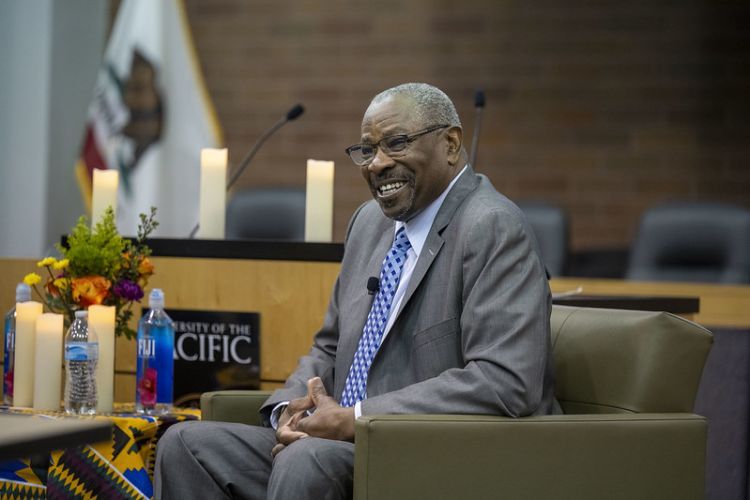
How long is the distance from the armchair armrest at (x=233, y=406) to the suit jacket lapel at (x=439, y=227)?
45 centimetres

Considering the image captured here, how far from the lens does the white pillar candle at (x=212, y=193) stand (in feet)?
10.7

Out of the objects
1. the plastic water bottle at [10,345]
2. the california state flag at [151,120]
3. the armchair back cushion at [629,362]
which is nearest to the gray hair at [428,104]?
the armchair back cushion at [629,362]

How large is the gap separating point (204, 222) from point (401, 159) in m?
1.08

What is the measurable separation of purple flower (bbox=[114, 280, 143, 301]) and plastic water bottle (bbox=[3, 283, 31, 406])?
0.28m

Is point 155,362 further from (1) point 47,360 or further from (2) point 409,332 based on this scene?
(2) point 409,332

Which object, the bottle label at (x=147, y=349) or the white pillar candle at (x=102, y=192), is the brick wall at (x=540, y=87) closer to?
the white pillar candle at (x=102, y=192)

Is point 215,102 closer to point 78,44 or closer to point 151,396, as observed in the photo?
point 78,44

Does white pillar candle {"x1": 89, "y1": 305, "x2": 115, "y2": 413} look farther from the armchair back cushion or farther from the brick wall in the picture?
the brick wall

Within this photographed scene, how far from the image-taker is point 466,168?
244 cm

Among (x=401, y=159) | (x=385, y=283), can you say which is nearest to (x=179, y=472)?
(x=385, y=283)

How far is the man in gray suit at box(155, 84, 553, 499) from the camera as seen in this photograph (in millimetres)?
2127

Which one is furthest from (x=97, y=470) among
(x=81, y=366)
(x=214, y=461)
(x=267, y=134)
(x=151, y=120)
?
(x=151, y=120)

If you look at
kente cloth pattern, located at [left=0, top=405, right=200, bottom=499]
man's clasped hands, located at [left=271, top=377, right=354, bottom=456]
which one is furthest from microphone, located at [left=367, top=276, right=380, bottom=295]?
kente cloth pattern, located at [left=0, top=405, right=200, bottom=499]

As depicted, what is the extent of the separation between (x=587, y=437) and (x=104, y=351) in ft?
3.93
